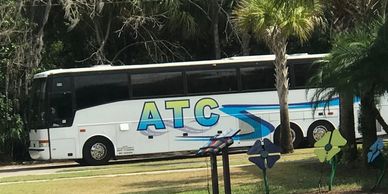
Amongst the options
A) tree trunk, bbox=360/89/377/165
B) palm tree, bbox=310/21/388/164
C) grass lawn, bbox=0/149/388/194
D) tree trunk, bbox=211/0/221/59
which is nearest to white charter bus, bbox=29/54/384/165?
grass lawn, bbox=0/149/388/194

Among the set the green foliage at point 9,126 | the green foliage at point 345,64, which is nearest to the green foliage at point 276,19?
the green foliage at point 345,64

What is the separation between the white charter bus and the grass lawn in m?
3.72

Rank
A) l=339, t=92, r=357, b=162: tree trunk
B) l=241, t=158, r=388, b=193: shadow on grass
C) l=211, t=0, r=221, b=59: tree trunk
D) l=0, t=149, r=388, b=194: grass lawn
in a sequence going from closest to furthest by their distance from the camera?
1. l=241, t=158, r=388, b=193: shadow on grass
2. l=0, t=149, r=388, b=194: grass lawn
3. l=339, t=92, r=357, b=162: tree trunk
4. l=211, t=0, r=221, b=59: tree trunk

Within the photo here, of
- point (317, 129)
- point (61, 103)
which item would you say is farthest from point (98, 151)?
point (317, 129)

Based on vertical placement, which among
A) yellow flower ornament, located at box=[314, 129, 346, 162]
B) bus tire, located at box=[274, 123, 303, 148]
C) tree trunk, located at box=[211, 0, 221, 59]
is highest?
tree trunk, located at box=[211, 0, 221, 59]

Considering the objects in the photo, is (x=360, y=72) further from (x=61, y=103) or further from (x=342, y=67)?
(x=61, y=103)

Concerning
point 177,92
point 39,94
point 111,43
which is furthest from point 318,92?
point 111,43

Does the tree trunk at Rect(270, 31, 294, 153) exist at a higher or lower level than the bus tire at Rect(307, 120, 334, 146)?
higher

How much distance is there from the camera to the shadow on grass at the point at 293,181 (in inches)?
452

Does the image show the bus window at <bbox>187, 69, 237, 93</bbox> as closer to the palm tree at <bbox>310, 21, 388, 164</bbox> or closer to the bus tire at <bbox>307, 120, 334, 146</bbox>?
the bus tire at <bbox>307, 120, 334, 146</bbox>

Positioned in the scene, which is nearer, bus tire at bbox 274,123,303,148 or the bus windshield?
the bus windshield

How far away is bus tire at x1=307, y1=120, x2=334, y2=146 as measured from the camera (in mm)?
22875

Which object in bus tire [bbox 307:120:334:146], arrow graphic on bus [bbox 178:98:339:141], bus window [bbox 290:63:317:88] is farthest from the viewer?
bus tire [bbox 307:120:334:146]

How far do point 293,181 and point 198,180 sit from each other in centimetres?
242
